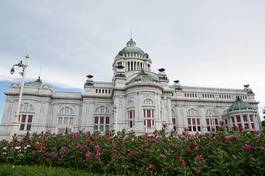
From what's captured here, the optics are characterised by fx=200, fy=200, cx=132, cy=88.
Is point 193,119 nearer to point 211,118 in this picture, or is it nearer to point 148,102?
point 211,118

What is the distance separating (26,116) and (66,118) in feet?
29.3

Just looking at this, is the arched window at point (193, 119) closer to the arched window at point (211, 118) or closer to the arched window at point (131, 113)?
the arched window at point (211, 118)

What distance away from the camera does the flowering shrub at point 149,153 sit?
23.3ft

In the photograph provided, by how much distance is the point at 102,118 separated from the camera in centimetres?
5003

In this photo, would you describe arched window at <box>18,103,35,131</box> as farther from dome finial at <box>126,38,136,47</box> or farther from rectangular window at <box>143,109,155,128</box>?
dome finial at <box>126,38,136,47</box>

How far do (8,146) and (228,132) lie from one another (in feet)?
39.1

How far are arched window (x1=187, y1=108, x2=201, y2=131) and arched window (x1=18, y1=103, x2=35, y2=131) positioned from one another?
39.6 metres

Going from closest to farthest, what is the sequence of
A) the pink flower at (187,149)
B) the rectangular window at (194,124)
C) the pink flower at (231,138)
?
the pink flower at (231,138)
the pink flower at (187,149)
the rectangular window at (194,124)

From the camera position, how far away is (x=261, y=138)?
25.3 feet

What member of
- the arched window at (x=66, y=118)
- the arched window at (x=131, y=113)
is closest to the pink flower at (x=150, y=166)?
the arched window at (x=131, y=113)

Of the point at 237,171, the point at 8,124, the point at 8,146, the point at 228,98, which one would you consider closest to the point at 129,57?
the point at 228,98

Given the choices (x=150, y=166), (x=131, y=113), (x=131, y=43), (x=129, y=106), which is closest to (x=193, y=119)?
(x=131, y=113)

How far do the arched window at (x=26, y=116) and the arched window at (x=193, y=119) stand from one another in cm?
3958

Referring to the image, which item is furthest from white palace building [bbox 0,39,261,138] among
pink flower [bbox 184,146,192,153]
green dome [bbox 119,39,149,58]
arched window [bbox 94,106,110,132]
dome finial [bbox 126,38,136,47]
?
pink flower [bbox 184,146,192,153]
